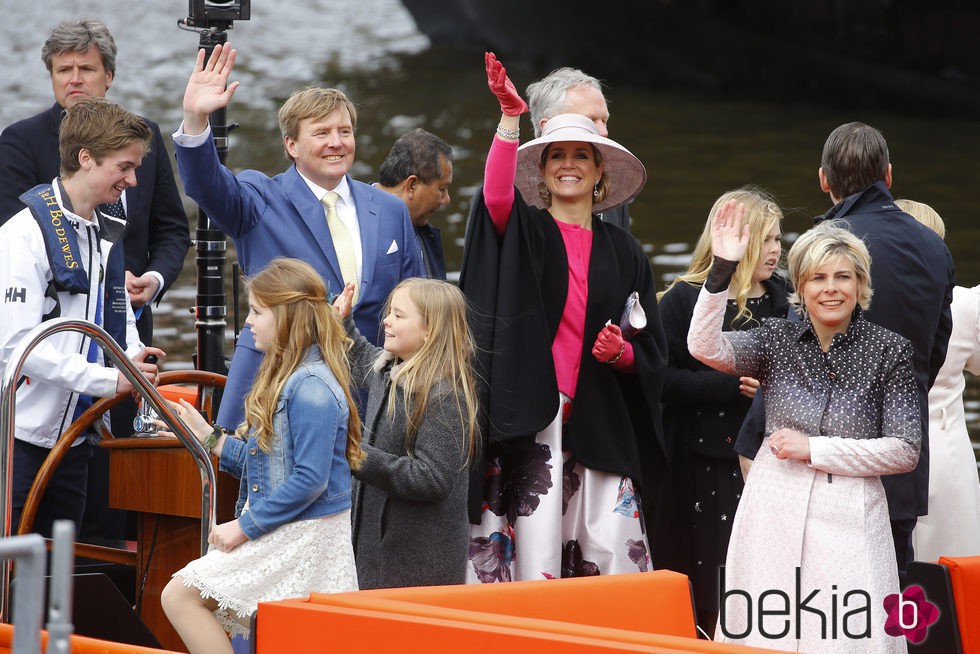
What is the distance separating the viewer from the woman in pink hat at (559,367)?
3.72 meters

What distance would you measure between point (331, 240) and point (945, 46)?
16923 millimetres

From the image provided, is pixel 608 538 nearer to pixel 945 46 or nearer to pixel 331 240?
pixel 331 240

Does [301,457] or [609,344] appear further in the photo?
[609,344]

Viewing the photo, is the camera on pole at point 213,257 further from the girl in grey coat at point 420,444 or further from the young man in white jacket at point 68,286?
the girl in grey coat at point 420,444

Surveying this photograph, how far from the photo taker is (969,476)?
4.54 m

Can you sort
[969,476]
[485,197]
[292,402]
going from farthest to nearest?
1. [969,476]
2. [485,197]
3. [292,402]

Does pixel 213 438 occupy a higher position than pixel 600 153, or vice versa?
pixel 600 153

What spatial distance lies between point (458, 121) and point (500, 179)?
50.6ft

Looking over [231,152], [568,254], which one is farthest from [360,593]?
[231,152]

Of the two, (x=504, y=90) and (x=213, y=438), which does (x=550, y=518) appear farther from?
(x=504, y=90)

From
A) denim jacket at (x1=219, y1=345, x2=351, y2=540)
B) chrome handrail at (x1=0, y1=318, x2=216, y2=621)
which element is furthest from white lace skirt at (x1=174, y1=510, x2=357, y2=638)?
chrome handrail at (x1=0, y1=318, x2=216, y2=621)

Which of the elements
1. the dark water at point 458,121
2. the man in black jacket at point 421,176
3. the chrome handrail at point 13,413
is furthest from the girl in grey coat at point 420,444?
the dark water at point 458,121

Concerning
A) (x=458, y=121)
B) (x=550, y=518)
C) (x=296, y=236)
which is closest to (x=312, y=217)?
(x=296, y=236)
